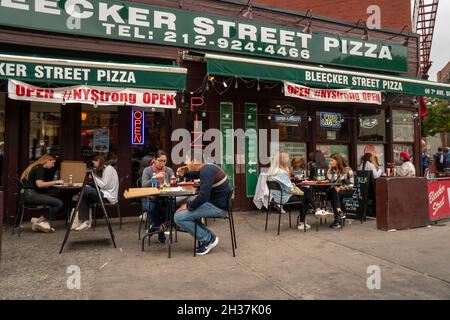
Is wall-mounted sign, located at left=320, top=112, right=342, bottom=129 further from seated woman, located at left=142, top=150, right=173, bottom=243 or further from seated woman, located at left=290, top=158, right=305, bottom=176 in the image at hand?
seated woman, located at left=142, top=150, right=173, bottom=243

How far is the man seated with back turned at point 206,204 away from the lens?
15.4 ft

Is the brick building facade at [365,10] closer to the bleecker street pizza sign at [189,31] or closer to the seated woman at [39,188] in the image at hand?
the bleecker street pizza sign at [189,31]

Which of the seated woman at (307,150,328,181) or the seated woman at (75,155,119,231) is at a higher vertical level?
the seated woman at (307,150,328,181)

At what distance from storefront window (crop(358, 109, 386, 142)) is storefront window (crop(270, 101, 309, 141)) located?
6.24 ft

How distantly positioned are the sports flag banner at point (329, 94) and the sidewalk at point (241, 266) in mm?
3223

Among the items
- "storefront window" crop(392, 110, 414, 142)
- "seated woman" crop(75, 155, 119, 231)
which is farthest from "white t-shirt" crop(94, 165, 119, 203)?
"storefront window" crop(392, 110, 414, 142)

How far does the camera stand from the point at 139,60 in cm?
788

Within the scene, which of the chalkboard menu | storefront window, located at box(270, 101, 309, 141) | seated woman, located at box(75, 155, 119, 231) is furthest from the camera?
storefront window, located at box(270, 101, 309, 141)

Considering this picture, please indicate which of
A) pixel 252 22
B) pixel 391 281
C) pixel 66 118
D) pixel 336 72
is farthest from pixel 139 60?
pixel 391 281

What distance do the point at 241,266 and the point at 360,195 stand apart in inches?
167

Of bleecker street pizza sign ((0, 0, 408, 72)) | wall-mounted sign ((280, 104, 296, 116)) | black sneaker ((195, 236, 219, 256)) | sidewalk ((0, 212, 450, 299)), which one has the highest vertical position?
bleecker street pizza sign ((0, 0, 408, 72))

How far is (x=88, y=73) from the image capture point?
645 cm

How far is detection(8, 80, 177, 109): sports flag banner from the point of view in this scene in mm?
6234

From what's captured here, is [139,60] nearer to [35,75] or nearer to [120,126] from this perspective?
[120,126]
